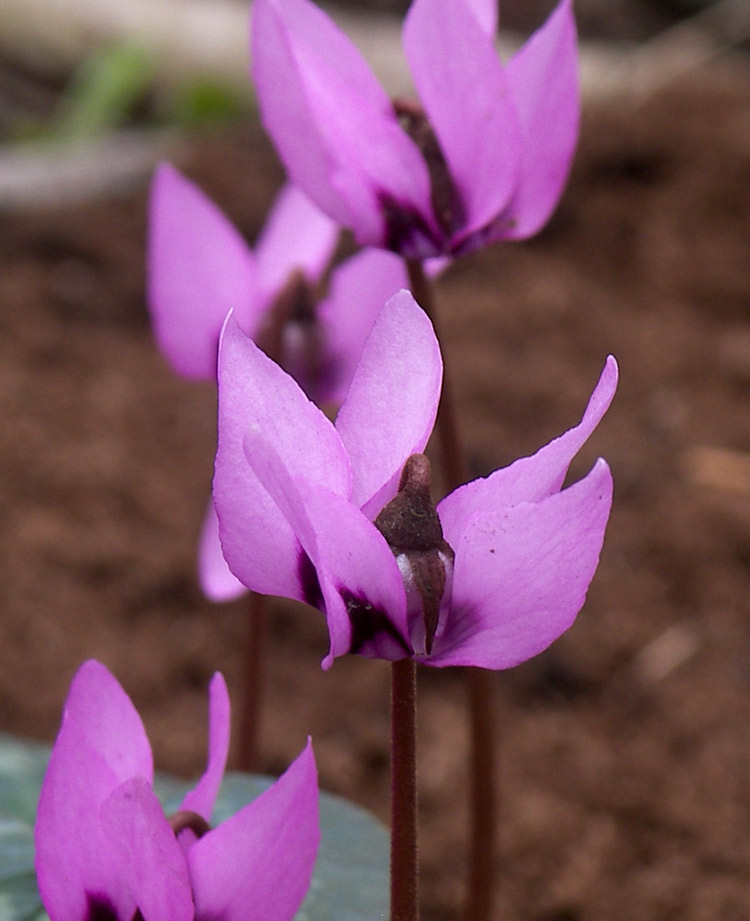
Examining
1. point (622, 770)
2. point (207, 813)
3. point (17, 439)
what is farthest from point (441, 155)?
point (17, 439)

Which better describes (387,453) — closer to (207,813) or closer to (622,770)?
(207,813)

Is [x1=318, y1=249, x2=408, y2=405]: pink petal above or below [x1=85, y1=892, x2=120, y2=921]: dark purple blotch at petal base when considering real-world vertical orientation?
below

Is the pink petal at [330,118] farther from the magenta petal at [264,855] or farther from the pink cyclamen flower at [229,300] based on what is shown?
the magenta petal at [264,855]

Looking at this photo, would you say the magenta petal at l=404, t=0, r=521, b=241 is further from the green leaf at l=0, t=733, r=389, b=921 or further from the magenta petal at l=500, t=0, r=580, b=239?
the green leaf at l=0, t=733, r=389, b=921

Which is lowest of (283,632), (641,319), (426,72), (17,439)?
(641,319)

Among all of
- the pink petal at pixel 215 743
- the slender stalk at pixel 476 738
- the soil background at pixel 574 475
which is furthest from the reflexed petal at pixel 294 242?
the soil background at pixel 574 475

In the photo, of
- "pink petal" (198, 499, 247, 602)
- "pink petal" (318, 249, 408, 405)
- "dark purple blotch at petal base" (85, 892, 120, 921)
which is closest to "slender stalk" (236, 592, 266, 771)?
"pink petal" (198, 499, 247, 602)
